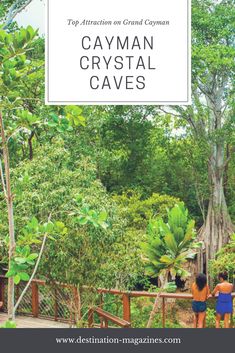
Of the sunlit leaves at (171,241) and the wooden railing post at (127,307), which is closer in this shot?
the sunlit leaves at (171,241)

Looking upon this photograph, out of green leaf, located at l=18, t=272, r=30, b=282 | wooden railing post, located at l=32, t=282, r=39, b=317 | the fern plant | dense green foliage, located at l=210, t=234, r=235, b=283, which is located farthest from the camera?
dense green foliage, located at l=210, t=234, r=235, b=283

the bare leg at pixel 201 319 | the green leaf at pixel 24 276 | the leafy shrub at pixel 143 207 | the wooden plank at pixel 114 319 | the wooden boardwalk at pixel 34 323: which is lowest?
the wooden boardwalk at pixel 34 323

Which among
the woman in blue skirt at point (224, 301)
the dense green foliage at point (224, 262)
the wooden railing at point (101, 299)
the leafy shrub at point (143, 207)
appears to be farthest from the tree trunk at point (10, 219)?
the dense green foliage at point (224, 262)

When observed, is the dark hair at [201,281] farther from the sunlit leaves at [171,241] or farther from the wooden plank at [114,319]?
the wooden plank at [114,319]

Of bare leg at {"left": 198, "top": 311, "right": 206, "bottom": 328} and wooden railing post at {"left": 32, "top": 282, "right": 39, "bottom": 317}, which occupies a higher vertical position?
bare leg at {"left": 198, "top": 311, "right": 206, "bottom": 328}

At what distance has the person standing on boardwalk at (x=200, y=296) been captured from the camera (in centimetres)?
554

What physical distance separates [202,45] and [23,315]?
241 inches

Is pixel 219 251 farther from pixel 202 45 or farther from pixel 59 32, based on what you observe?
pixel 59 32

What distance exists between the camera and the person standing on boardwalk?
554 cm

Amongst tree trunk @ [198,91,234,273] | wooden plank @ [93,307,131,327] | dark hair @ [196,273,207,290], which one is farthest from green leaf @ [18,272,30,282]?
tree trunk @ [198,91,234,273]

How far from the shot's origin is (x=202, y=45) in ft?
37.7
